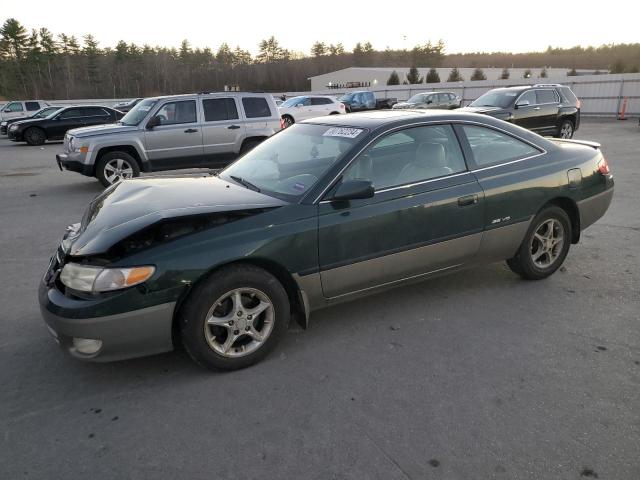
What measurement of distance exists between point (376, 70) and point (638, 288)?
270 feet

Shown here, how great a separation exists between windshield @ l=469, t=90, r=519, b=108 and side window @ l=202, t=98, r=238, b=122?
7666mm

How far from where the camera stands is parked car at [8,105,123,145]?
65.6 feet

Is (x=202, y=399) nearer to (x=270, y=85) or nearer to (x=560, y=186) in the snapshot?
(x=560, y=186)

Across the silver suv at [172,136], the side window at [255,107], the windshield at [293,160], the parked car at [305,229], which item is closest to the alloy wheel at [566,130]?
the silver suv at [172,136]

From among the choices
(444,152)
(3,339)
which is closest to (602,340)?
(444,152)

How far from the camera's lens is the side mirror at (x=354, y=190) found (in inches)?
129

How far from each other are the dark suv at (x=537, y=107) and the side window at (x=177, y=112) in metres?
7.63

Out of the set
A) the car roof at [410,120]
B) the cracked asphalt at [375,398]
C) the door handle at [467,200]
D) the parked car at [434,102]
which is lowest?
the cracked asphalt at [375,398]

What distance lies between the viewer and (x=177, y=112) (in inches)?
386

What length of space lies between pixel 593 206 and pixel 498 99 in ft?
34.1

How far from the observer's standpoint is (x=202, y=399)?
2898 mm

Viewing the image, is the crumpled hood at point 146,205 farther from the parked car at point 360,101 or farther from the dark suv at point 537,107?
the parked car at point 360,101

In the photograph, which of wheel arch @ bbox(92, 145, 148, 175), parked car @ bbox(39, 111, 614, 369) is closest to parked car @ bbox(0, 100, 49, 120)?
wheel arch @ bbox(92, 145, 148, 175)

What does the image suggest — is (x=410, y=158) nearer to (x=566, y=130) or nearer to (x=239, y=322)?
(x=239, y=322)
